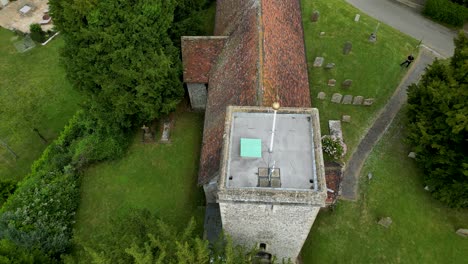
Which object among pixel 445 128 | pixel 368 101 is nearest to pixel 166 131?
pixel 368 101

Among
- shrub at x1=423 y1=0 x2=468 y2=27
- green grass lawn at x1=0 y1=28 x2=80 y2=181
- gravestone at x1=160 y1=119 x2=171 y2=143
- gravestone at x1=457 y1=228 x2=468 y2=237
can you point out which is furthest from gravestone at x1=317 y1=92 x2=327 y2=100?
green grass lawn at x1=0 y1=28 x2=80 y2=181

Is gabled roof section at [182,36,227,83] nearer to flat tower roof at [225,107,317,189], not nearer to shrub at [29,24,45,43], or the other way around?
flat tower roof at [225,107,317,189]

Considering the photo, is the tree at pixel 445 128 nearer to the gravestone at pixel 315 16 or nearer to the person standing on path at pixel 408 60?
the person standing on path at pixel 408 60

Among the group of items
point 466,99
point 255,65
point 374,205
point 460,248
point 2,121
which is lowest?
point 460,248

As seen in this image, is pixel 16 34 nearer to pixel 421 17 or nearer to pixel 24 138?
pixel 24 138

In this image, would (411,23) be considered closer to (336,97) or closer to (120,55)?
(336,97)

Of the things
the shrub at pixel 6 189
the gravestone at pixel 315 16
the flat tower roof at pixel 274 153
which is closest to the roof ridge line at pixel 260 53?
the flat tower roof at pixel 274 153

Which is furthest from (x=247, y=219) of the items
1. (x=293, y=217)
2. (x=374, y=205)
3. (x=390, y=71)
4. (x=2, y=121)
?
(x=2, y=121)
